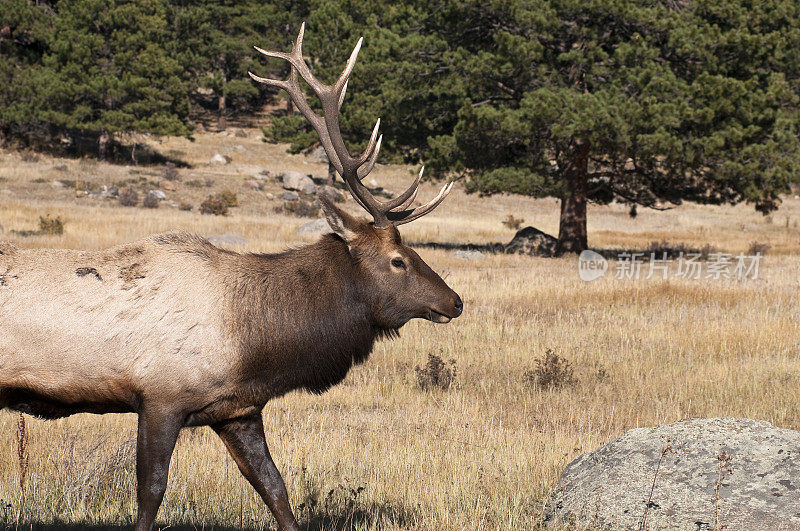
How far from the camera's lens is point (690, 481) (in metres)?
4.54

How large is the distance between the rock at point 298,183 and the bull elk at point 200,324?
4053 centimetres

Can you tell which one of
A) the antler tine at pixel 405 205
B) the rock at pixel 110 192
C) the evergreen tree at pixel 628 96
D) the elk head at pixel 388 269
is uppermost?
the evergreen tree at pixel 628 96

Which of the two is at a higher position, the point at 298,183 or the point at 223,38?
the point at 223,38

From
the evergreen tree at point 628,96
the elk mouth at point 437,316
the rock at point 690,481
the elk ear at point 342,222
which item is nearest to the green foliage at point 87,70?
the evergreen tree at point 628,96

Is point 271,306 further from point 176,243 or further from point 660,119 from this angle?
point 660,119

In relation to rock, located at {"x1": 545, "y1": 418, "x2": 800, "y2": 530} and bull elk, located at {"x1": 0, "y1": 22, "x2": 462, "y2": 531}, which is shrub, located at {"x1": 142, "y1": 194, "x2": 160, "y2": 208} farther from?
rock, located at {"x1": 545, "y1": 418, "x2": 800, "y2": 530}

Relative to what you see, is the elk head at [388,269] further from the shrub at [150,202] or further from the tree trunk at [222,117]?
the tree trunk at [222,117]

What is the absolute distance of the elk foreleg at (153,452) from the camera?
425cm

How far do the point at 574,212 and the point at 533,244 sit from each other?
155 centimetres

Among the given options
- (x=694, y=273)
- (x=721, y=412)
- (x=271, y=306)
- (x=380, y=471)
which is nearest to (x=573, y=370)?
(x=721, y=412)

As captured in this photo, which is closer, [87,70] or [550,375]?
[550,375]

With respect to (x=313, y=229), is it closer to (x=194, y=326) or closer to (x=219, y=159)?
(x=194, y=326)

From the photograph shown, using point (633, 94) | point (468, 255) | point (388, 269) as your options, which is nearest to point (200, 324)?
point (388, 269)

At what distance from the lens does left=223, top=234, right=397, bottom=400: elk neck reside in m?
4.63
